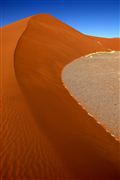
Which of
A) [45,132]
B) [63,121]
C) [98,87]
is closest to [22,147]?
[45,132]

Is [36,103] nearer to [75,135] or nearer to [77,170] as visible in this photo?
[75,135]

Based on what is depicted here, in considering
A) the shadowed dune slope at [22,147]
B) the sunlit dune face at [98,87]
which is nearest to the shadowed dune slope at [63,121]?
the shadowed dune slope at [22,147]

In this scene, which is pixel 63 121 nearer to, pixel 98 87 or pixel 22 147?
pixel 22 147

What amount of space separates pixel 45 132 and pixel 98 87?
8553mm

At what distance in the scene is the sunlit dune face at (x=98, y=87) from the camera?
49.4ft

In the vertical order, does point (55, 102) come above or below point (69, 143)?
above

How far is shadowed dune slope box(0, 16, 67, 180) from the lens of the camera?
877cm

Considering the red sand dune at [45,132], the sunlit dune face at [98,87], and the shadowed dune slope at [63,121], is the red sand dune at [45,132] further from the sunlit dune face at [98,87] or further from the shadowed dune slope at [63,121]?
the sunlit dune face at [98,87]

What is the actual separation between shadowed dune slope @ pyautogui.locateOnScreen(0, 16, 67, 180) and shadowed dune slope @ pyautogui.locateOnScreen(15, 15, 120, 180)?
15.0 inches

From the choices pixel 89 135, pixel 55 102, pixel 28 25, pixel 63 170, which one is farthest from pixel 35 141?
pixel 28 25

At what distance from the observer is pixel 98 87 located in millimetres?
18766

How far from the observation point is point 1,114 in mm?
11852

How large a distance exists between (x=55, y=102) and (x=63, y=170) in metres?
5.54

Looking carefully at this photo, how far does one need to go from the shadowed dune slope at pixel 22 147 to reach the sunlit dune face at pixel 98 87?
4.46m
